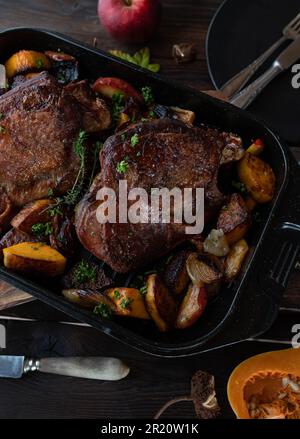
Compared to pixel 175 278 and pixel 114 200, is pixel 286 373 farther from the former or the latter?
pixel 114 200

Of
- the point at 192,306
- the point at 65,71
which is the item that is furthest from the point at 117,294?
the point at 65,71

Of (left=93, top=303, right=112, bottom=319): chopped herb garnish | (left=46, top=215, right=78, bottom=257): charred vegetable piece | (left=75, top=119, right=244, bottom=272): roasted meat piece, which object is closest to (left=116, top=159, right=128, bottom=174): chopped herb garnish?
(left=75, top=119, right=244, bottom=272): roasted meat piece

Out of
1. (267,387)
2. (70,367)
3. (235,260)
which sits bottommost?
(70,367)

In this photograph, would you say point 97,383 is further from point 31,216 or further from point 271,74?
point 271,74

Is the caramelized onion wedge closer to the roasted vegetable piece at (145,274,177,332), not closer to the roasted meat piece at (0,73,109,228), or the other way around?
the roasted vegetable piece at (145,274,177,332)

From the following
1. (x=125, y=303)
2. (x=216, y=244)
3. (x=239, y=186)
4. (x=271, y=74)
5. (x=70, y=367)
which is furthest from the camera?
(x=271, y=74)
